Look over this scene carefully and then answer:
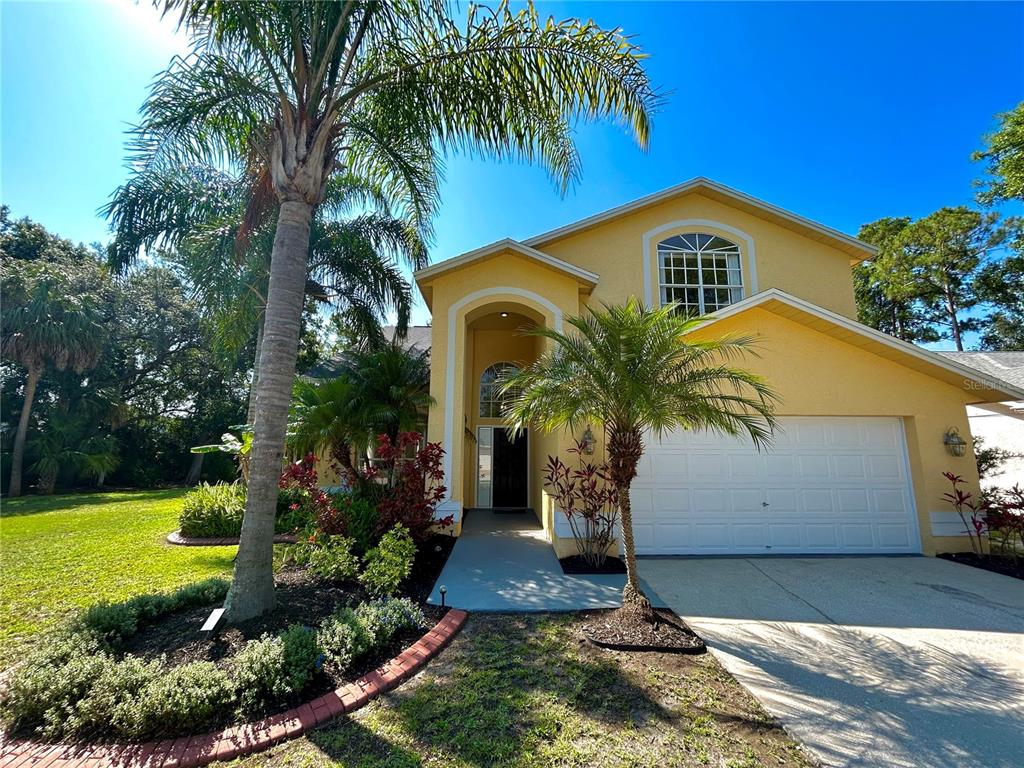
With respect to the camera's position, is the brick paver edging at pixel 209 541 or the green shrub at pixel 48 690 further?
the brick paver edging at pixel 209 541

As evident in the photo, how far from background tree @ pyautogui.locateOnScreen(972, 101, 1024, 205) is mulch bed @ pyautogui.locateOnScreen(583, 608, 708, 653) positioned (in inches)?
819

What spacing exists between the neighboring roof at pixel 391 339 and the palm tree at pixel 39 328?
35.8 ft

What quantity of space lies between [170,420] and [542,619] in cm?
2984

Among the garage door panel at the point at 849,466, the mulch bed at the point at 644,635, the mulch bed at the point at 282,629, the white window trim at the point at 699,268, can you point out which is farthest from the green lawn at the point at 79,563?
the white window trim at the point at 699,268

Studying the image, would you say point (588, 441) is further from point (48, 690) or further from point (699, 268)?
point (48, 690)

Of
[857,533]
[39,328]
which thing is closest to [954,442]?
[857,533]

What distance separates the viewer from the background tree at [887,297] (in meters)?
26.4

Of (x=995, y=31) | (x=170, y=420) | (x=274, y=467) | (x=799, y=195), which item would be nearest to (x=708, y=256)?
(x=799, y=195)

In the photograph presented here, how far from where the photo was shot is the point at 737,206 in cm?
1295

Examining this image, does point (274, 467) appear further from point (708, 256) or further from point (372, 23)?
point (708, 256)

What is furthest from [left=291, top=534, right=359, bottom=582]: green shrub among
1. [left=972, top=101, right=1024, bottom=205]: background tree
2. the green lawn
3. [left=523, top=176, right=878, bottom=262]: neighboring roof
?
[left=972, top=101, right=1024, bottom=205]: background tree

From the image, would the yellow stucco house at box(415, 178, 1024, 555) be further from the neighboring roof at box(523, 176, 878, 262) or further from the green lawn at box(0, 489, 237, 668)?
the green lawn at box(0, 489, 237, 668)

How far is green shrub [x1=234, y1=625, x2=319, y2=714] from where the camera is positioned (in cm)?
367

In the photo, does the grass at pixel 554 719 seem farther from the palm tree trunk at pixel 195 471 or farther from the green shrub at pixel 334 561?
the palm tree trunk at pixel 195 471
